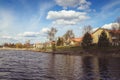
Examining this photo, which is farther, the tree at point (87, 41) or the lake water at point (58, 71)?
the tree at point (87, 41)

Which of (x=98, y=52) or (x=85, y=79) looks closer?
(x=85, y=79)

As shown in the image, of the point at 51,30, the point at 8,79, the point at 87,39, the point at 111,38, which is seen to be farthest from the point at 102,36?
the point at 8,79

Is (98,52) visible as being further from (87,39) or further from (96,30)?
(96,30)

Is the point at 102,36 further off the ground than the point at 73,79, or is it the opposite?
the point at 102,36

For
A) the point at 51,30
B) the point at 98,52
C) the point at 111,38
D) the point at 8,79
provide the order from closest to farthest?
the point at 8,79 < the point at 98,52 < the point at 111,38 < the point at 51,30

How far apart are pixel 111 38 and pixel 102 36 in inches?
1032

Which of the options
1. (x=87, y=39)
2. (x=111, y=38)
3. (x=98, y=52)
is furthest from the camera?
(x=111, y=38)

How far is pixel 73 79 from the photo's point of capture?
30.1m

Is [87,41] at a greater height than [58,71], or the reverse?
[87,41]

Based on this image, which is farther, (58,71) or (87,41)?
(87,41)

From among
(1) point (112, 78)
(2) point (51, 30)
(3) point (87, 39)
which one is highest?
(2) point (51, 30)

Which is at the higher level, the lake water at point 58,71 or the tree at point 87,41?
the tree at point 87,41

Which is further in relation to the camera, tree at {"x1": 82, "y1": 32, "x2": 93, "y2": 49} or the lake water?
tree at {"x1": 82, "y1": 32, "x2": 93, "y2": 49}

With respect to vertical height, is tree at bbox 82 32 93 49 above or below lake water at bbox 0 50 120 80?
above
